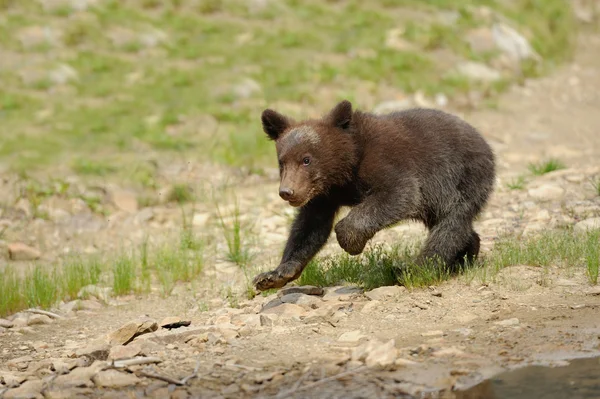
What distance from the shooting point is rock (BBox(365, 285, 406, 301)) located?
7118 millimetres

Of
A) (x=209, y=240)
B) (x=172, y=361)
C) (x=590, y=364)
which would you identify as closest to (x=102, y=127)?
(x=209, y=240)

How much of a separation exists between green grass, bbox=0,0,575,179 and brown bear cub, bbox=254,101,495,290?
5.15m

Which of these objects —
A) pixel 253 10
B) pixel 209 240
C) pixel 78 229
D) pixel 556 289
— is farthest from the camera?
pixel 253 10

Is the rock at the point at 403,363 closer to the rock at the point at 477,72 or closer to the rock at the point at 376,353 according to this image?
the rock at the point at 376,353

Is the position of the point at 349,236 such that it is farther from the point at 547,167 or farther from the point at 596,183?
the point at 547,167

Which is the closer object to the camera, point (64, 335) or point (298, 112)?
point (64, 335)

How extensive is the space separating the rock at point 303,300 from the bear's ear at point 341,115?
152 cm

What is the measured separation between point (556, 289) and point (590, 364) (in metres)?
1.48

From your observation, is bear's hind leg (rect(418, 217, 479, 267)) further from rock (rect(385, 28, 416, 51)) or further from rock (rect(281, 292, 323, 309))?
rock (rect(385, 28, 416, 51))

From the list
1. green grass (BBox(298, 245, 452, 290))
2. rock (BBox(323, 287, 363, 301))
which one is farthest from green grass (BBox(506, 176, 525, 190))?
rock (BBox(323, 287, 363, 301))

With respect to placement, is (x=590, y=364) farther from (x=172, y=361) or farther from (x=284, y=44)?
(x=284, y=44)

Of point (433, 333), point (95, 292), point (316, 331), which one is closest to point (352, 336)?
point (316, 331)

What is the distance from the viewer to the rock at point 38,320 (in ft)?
25.7

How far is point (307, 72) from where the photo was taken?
53.5 ft
